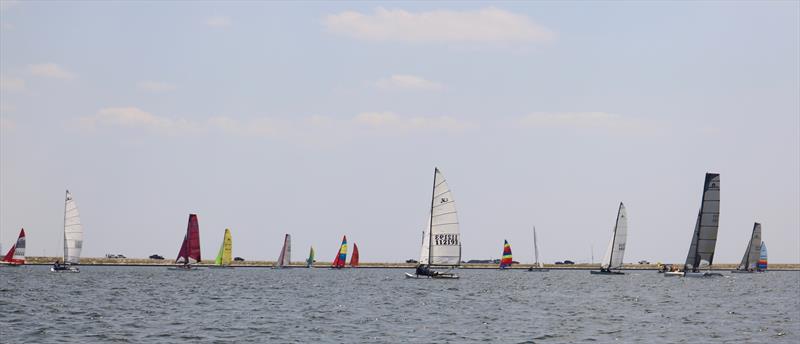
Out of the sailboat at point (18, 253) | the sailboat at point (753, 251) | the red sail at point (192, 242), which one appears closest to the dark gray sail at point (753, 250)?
the sailboat at point (753, 251)

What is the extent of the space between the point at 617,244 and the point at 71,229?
243 feet

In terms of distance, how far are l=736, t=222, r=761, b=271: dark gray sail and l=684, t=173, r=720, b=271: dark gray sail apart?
116 feet

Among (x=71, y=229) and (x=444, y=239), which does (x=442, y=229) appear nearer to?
(x=444, y=239)

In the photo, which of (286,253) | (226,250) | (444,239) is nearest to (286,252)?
(286,253)

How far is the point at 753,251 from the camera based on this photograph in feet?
484

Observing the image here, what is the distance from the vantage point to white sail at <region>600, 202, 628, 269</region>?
129750 millimetres

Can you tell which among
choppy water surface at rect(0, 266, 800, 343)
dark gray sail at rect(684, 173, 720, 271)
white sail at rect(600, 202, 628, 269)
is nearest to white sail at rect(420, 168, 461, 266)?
choppy water surface at rect(0, 266, 800, 343)

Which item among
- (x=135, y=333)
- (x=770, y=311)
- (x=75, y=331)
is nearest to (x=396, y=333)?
(x=135, y=333)

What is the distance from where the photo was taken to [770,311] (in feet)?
203

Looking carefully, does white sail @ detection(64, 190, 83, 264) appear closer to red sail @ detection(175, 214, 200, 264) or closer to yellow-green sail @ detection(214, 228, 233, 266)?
red sail @ detection(175, 214, 200, 264)

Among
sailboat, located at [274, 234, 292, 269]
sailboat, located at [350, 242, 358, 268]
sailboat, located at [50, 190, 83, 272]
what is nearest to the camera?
sailboat, located at [50, 190, 83, 272]

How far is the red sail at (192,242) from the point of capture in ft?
436

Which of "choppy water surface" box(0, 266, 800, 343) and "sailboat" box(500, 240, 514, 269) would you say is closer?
"choppy water surface" box(0, 266, 800, 343)

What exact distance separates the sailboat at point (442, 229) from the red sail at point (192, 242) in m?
47.5
